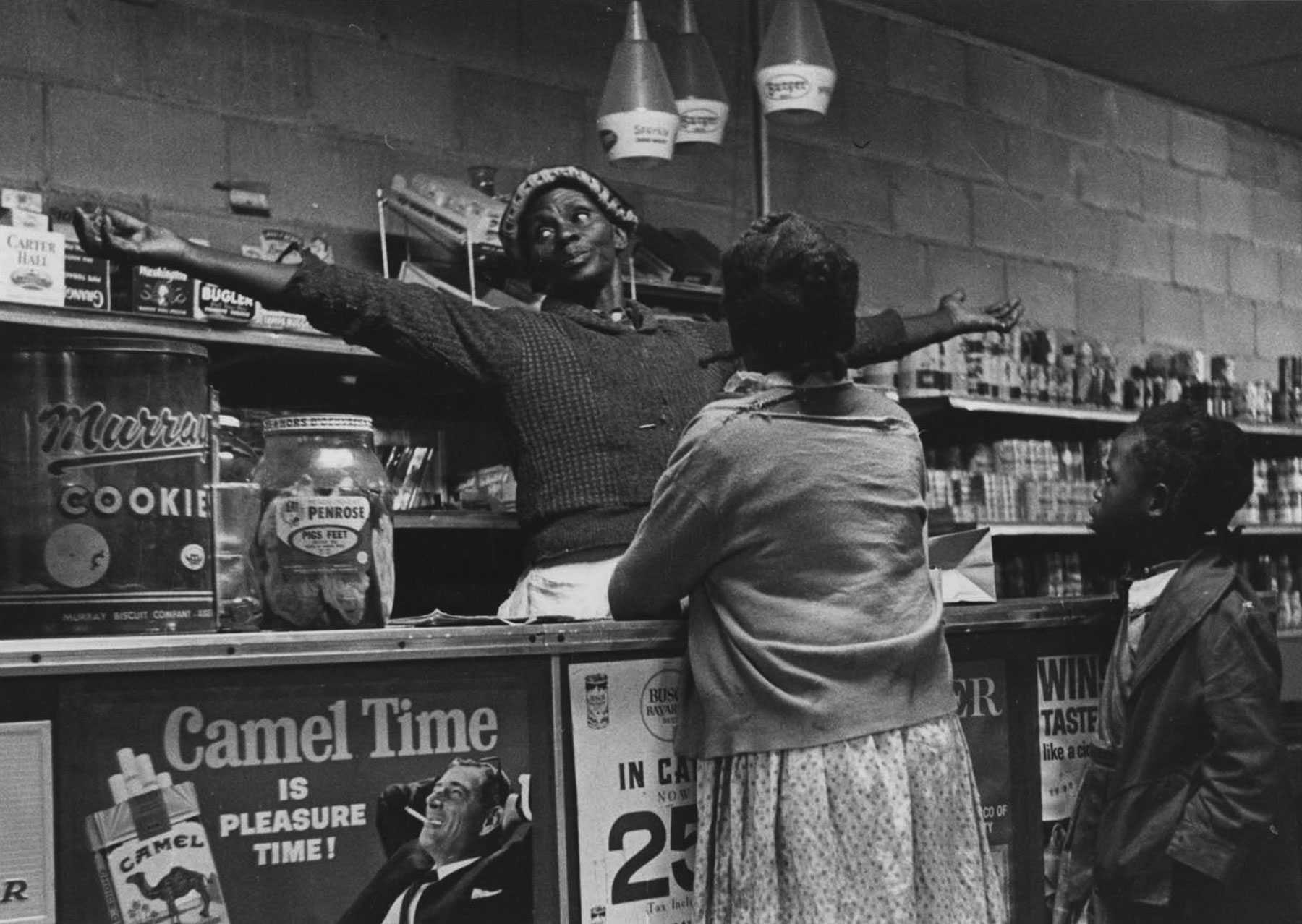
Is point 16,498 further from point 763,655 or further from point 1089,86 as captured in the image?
point 1089,86

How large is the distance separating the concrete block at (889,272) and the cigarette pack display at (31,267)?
279 cm

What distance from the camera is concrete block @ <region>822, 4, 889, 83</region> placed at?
5.52 meters

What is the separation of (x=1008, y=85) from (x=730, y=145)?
4.77 ft

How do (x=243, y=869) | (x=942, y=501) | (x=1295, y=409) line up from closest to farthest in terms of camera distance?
(x=243, y=869) → (x=942, y=501) → (x=1295, y=409)

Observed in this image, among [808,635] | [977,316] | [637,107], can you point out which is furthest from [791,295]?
[637,107]

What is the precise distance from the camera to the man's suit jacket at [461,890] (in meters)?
1.70

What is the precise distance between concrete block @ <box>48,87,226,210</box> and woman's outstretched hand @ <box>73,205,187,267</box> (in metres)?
1.80

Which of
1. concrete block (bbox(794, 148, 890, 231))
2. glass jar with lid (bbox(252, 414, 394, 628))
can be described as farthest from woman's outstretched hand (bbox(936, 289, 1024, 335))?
concrete block (bbox(794, 148, 890, 231))

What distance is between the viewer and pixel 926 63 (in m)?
5.85

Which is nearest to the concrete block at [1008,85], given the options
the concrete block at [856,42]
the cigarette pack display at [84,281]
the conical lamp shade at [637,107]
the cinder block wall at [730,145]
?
the cinder block wall at [730,145]

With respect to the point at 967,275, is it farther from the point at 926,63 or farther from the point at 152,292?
the point at 152,292

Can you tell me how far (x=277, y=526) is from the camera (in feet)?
5.78

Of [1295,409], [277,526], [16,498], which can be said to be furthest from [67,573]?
[1295,409]

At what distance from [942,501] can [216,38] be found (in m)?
2.39
